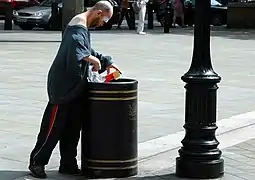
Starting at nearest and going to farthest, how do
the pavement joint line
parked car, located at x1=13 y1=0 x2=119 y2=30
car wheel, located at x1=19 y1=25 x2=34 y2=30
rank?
the pavement joint line → parked car, located at x1=13 y1=0 x2=119 y2=30 → car wheel, located at x1=19 y1=25 x2=34 y2=30

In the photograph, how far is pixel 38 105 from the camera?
1106 cm

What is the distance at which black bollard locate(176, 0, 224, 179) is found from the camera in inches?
271

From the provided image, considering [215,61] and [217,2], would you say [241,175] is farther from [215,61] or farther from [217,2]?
[217,2]

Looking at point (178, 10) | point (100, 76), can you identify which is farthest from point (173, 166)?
point (178, 10)

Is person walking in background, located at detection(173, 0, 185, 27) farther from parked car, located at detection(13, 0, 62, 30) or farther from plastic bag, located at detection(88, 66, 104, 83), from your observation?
plastic bag, located at detection(88, 66, 104, 83)

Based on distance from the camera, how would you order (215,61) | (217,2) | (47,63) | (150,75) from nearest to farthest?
(150,75), (47,63), (215,61), (217,2)

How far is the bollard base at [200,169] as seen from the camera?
22.9ft

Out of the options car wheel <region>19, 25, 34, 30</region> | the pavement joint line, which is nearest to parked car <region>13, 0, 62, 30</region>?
car wheel <region>19, 25, 34, 30</region>

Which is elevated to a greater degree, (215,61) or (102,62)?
(102,62)

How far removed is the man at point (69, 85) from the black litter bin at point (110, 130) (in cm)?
13

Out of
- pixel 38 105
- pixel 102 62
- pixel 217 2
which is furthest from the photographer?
pixel 217 2

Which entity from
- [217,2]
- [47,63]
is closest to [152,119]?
[47,63]

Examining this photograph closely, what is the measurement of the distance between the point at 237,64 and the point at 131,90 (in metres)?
10.9

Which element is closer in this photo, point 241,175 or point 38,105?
point 241,175
